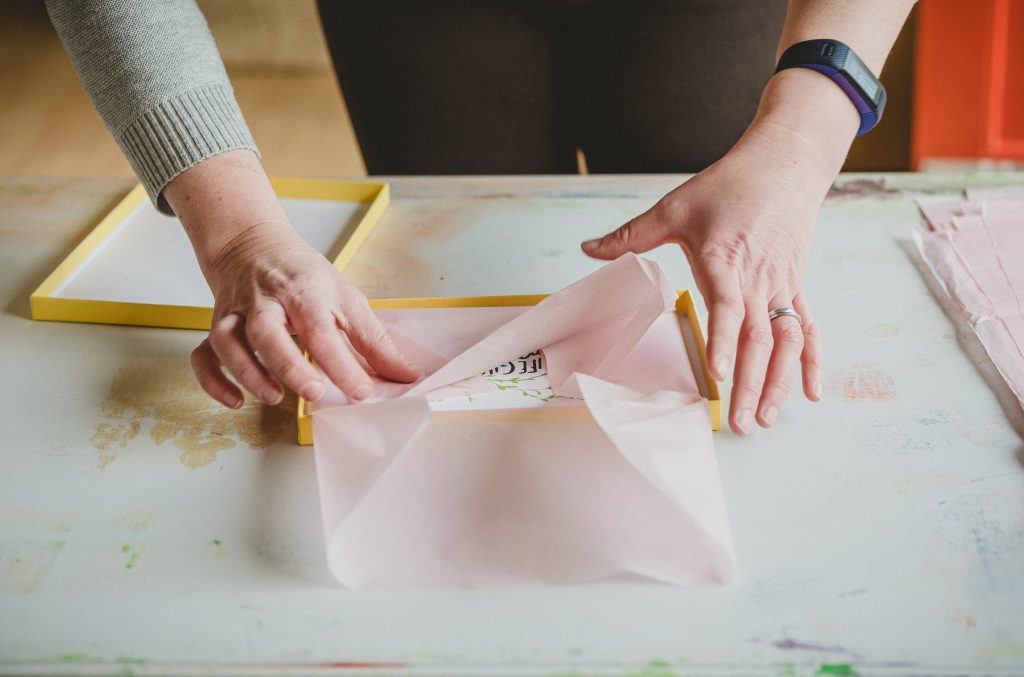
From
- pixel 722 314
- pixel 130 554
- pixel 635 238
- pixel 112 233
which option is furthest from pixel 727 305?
pixel 112 233

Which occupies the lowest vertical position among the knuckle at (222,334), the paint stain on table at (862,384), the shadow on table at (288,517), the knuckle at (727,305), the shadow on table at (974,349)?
the shadow on table at (974,349)

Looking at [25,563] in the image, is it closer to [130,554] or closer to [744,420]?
[130,554]

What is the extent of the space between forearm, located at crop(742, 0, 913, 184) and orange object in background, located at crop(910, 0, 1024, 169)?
3.04 ft

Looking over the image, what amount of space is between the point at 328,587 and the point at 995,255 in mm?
649

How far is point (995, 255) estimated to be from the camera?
0.83 meters

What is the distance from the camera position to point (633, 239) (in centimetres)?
73

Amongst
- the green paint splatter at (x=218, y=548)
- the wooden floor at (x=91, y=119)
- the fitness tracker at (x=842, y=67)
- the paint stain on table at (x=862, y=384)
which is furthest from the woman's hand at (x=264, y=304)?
the wooden floor at (x=91, y=119)

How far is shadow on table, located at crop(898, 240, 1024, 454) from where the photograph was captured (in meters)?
0.67

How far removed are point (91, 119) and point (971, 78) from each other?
238 centimetres

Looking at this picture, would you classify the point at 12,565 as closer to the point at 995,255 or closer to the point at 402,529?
the point at 402,529

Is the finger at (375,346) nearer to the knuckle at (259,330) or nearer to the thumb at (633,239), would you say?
the knuckle at (259,330)

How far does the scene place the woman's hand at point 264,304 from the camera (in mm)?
636

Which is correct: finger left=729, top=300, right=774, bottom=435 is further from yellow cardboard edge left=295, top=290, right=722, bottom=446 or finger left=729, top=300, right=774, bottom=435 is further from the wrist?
the wrist

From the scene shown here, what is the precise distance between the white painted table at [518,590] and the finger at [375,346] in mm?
82
